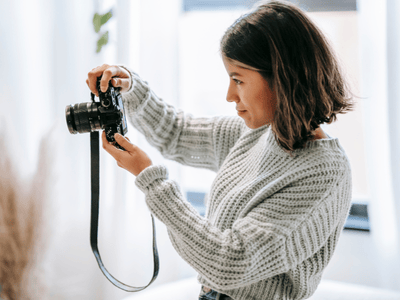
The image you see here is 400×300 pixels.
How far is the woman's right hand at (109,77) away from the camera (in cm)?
78

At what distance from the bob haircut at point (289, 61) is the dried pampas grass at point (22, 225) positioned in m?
0.83

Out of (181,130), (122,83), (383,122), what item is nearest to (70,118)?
(122,83)

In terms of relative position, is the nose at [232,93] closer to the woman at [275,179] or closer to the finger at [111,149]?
the woman at [275,179]

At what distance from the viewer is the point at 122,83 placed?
860 millimetres

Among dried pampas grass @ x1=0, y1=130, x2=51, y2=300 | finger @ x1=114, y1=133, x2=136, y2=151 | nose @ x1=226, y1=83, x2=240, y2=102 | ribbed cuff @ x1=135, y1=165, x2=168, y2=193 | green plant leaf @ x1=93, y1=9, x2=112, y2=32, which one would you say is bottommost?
dried pampas grass @ x1=0, y1=130, x2=51, y2=300

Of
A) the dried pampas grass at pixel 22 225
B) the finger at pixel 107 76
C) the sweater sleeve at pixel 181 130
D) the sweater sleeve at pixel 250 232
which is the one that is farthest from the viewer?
the dried pampas grass at pixel 22 225

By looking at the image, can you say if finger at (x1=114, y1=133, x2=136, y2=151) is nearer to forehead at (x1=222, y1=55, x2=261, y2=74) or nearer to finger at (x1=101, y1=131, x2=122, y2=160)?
finger at (x1=101, y1=131, x2=122, y2=160)

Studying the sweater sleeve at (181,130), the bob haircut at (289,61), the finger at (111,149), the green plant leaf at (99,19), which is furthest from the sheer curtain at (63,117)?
the bob haircut at (289,61)

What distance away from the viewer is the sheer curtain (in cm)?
117

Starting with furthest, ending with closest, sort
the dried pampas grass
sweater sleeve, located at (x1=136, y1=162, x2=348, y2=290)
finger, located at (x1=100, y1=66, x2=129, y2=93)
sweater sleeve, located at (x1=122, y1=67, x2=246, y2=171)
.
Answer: the dried pampas grass < sweater sleeve, located at (x1=122, y1=67, x2=246, y2=171) < finger, located at (x1=100, y1=66, x2=129, y2=93) < sweater sleeve, located at (x1=136, y1=162, x2=348, y2=290)

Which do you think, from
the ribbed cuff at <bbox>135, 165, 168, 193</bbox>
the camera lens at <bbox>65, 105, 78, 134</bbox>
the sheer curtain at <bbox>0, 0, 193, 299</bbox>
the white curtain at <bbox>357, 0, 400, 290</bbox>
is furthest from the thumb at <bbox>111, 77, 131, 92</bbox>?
the white curtain at <bbox>357, 0, 400, 290</bbox>

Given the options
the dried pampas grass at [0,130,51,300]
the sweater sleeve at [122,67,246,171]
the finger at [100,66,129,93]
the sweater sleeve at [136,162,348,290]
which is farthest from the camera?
the dried pampas grass at [0,130,51,300]

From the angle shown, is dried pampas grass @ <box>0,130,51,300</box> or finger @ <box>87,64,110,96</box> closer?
finger @ <box>87,64,110,96</box>

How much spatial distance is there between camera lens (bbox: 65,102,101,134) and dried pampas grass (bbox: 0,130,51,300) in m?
0.49
